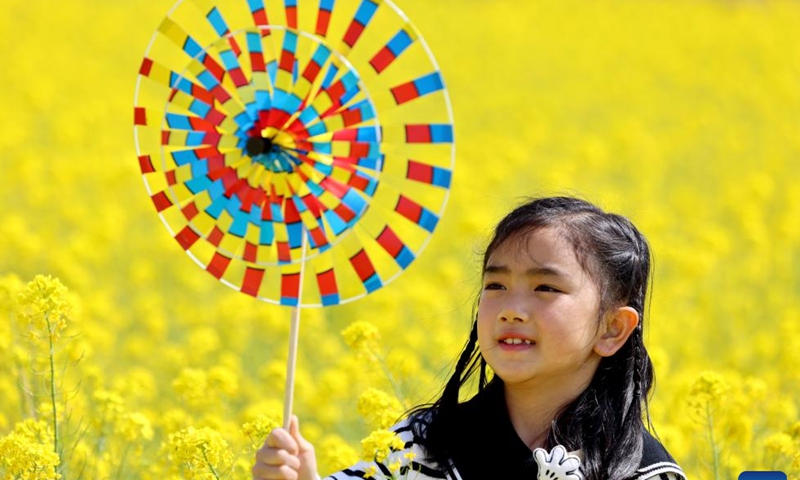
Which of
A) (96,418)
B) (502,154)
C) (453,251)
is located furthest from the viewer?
(502,154)

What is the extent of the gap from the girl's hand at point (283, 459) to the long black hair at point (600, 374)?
33 centimetres

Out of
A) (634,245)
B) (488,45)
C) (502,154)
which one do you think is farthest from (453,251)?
(488,45)

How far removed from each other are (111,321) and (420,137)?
367 cm

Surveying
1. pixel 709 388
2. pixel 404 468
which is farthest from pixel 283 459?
pixel 709 388

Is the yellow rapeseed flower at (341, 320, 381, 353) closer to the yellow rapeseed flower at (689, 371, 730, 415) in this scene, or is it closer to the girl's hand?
the yellow rapeseed flower at (689, 371, 730, 415)

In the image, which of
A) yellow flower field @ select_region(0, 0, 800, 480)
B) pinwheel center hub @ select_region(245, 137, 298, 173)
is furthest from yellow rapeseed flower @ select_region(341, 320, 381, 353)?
pinwheel center hub @ select_region(245, 137, 298, 173)

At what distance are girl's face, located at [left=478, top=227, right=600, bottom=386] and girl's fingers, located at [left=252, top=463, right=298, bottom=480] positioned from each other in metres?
0.47

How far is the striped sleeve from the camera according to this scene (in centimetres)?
253

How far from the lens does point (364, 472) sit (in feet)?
8.37

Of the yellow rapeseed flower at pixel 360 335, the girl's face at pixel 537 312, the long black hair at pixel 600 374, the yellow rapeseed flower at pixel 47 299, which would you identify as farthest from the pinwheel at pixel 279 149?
the yellow rapeseed flower at pixel 360 335

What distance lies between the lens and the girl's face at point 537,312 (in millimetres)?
2500

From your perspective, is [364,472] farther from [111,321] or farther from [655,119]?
[655,119]

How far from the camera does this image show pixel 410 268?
745 cm

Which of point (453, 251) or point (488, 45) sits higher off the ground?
point (488, 45)
